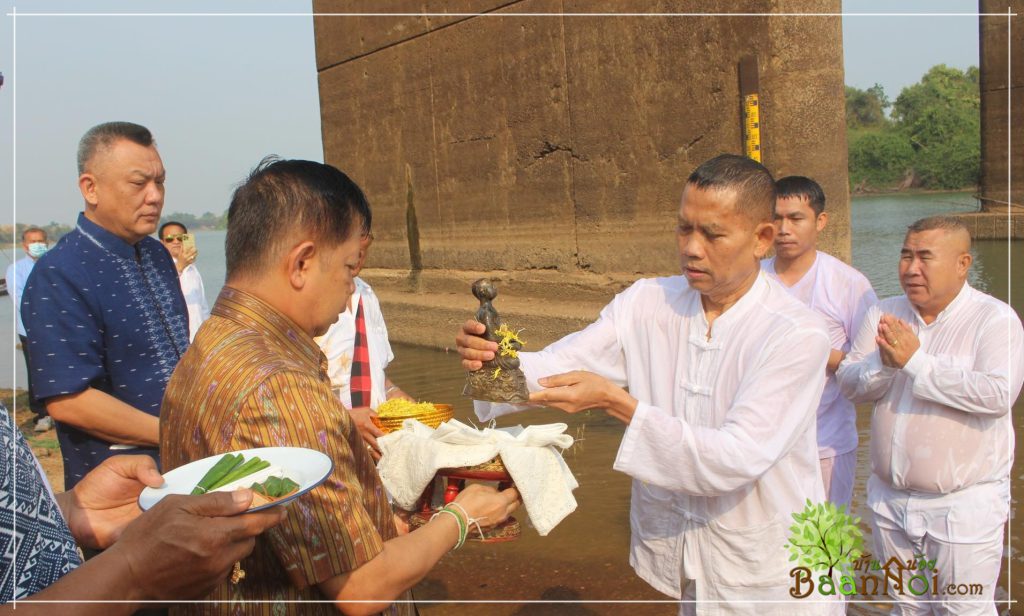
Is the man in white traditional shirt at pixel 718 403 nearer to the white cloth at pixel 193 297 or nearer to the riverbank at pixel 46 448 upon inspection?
the white cloth at pixel 193 297

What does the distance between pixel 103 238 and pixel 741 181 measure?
2.61 m

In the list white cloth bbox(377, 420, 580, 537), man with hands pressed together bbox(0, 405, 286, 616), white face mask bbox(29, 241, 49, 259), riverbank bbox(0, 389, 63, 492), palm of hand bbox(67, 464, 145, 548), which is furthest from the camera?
white face mask bbox(29, 241, 49, 259)

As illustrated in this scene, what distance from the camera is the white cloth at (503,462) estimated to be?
2369 mm

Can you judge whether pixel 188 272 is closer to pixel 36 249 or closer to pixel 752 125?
pixel 752 125

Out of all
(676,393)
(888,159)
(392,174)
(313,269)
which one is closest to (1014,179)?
(392,174)

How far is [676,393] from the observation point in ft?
9.98

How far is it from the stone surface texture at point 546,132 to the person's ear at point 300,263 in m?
6.20

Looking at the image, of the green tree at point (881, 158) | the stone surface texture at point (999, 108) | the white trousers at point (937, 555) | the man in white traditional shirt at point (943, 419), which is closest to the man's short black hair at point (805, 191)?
the man in white traditional shirt at point (943, 419)

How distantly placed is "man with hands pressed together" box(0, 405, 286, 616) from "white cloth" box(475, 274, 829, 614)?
1425 millimetres

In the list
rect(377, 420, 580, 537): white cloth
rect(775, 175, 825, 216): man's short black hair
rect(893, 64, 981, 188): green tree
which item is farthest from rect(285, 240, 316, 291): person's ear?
rect(893, 64, 981, 188): green tree

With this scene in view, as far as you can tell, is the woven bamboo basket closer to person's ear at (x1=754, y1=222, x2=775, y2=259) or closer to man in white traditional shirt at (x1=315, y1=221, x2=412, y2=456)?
man in white traditional shirt at (x1=315, y1=221, x2=412, y2=456)

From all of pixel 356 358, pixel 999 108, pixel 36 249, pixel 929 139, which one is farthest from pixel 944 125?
pixel 356 358

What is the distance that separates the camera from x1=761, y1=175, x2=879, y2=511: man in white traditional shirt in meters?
4.36

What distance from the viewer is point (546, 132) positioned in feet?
32.9
